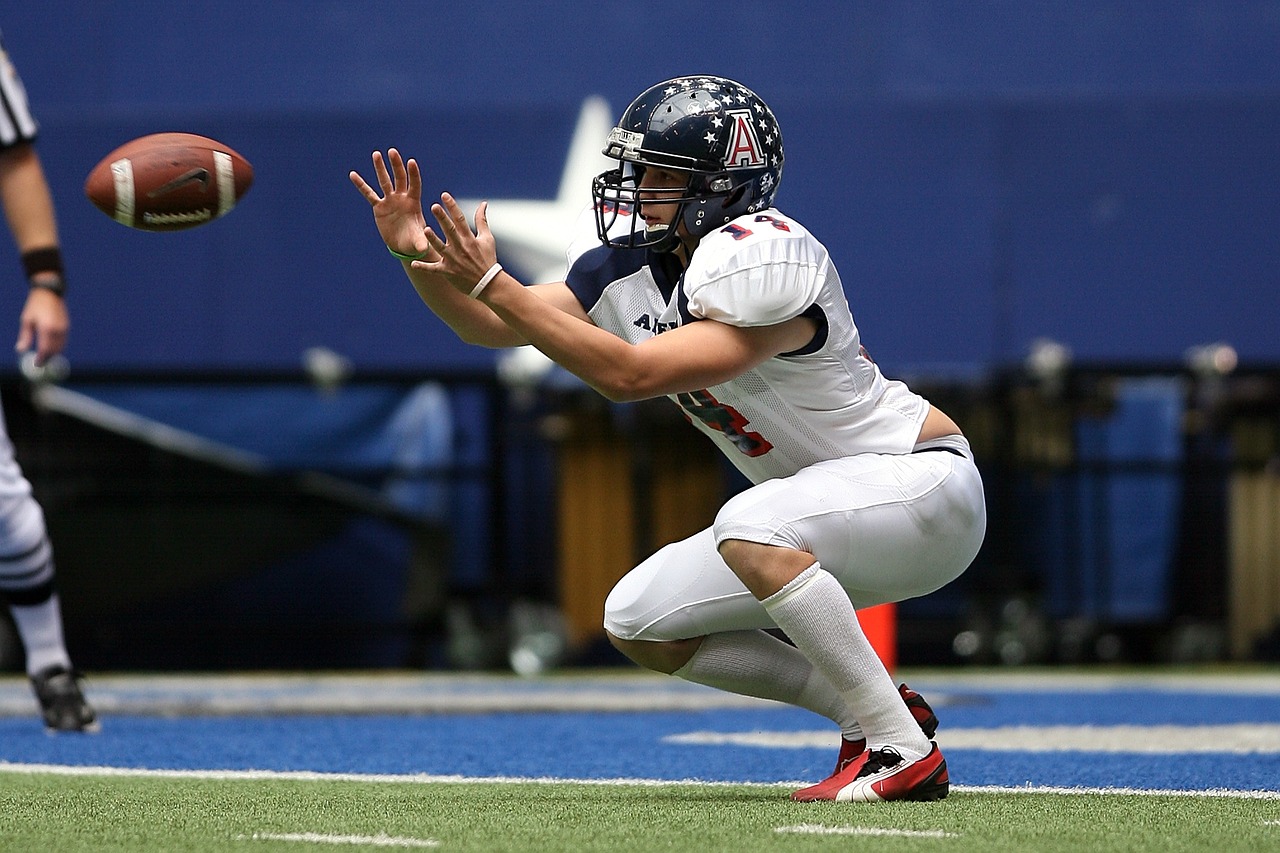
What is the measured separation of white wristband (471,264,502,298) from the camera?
3.01m

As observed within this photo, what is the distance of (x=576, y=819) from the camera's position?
2.86 metres

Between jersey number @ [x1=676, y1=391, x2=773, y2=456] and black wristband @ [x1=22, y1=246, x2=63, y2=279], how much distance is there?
2.03m

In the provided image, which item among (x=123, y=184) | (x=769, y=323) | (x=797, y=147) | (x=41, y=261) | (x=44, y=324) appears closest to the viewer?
(x=769, y=323)

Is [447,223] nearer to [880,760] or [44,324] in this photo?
[880,760]

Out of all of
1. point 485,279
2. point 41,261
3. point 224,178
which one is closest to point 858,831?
point 485,279

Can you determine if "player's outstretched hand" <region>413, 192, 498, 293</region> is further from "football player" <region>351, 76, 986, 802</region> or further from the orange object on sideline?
the orange object on sideline

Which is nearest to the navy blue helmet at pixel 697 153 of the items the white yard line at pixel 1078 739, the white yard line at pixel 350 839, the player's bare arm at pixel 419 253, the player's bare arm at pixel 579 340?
the player's bare arm at pixel 419 253

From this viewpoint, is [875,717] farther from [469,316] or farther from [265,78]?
[265,78]

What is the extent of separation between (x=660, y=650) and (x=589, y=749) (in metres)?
0.97

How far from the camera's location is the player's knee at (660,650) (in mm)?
3404

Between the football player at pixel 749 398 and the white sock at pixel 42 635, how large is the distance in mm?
1813

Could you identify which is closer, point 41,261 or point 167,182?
point 167,182

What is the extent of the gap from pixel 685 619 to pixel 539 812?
1.69ft

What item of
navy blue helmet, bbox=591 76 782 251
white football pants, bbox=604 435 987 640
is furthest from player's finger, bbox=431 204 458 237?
white football pants, bbox=604 435 987 640
